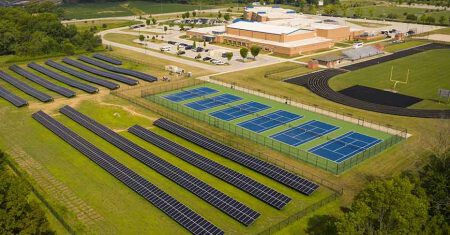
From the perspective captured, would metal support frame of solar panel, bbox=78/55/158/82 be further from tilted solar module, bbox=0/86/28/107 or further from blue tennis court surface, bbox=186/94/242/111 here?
tilted solar module, bbox=0/86/28/107

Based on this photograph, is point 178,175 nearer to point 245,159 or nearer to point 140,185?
point 140,185

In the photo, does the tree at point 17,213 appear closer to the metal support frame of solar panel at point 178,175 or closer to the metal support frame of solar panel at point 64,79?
the metal support frame of solar panel at point 178,175

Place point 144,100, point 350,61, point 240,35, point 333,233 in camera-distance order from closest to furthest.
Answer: point 333,233
point 144,100
point 350,61
point 240,35

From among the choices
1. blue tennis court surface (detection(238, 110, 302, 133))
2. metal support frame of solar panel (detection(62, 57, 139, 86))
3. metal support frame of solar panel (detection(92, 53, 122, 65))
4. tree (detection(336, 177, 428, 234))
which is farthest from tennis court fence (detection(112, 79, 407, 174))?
metal support frame of solar panel (detection(92, 53, 122, 65))

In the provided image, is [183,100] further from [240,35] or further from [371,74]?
[240,35]

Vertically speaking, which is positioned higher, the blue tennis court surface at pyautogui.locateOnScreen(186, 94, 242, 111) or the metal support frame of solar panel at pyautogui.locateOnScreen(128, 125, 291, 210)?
the blue tennis court surface at pyautogui.locateOnScreen(186, 94, 242, 111)

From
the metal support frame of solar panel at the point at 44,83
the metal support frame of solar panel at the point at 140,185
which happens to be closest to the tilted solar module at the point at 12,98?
the metal support frame of solar panel at the point at 44,83

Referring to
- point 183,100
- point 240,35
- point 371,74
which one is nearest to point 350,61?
point 371,74
